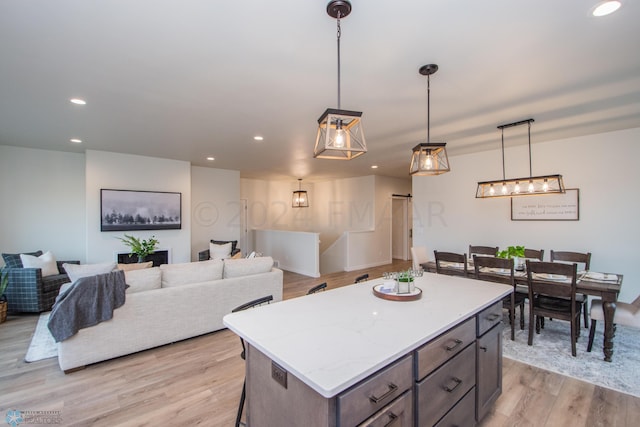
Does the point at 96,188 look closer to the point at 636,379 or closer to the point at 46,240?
the point at 46,240

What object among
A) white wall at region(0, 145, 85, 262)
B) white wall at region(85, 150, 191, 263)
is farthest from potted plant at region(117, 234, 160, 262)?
white wall at region(0, 145, 85, 262)

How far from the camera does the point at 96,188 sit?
17.4 feet

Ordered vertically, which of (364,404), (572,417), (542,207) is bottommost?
(572,417)

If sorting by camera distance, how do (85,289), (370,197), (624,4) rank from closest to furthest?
1. (624,4)
2. (85,289)
3. (370,197)

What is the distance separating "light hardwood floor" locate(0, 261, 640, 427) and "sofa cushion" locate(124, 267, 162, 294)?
0.71 m

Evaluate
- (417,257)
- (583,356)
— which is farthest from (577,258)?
(417,257)

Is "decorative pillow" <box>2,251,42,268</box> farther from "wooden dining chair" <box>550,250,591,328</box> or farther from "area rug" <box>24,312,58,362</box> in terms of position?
"wooden dining chair" <box>550,250,591,328</box>

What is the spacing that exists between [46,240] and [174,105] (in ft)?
14.8

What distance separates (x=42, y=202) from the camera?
5332 millimetres

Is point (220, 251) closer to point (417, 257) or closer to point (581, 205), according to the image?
point (417, 257)

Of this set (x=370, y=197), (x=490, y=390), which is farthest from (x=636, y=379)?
(x=370, y=197)

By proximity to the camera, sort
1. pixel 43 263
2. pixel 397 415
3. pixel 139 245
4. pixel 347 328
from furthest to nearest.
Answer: pixel 139 245 < pixel 43 263 < pixel 347 328 < pixel 397 415

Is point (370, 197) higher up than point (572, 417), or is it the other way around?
point (370, 197)

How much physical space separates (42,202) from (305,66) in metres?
6.01
